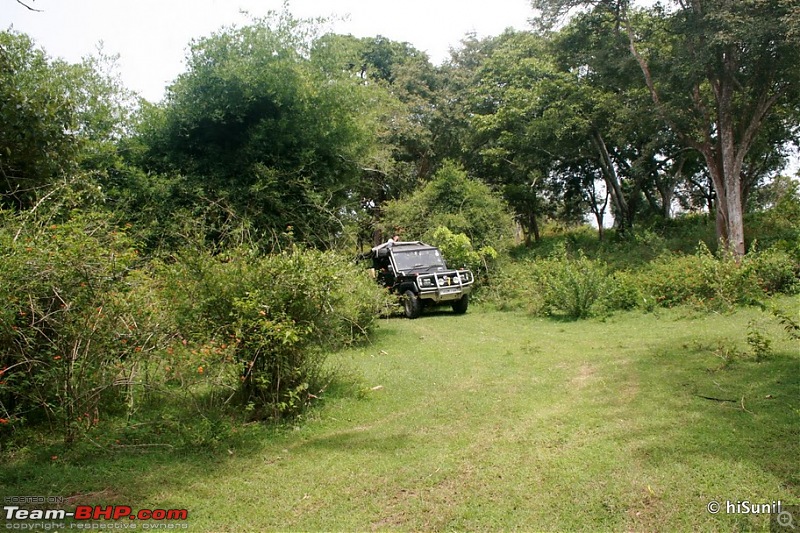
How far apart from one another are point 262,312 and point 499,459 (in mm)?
2598

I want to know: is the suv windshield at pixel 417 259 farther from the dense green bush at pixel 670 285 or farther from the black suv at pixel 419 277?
the dense green bush at pixel 670 285

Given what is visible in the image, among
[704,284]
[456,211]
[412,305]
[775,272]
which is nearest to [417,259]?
[412,305]

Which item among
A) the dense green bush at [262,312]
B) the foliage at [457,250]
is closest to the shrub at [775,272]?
the foliage at [457,250]

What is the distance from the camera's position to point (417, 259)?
1598 centimetres

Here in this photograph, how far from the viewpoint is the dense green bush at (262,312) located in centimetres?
550

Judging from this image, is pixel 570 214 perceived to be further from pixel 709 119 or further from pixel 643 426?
pixel 643 426

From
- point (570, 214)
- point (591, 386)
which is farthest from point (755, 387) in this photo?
point (570, 214)

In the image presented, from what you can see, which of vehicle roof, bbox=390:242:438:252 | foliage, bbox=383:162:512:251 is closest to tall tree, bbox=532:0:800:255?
foliage, bbox=383:162:512:251

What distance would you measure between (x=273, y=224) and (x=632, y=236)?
57.5ft

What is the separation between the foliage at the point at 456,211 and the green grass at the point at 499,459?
13.3 metres

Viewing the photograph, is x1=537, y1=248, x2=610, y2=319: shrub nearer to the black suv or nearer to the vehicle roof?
the black suv

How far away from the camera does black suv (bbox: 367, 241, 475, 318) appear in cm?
1460

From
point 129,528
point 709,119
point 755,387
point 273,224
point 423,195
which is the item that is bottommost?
point 129,528

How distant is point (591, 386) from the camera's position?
6594 mm
